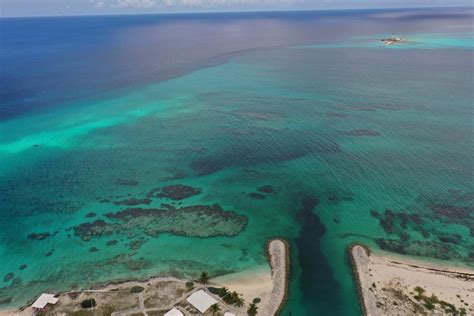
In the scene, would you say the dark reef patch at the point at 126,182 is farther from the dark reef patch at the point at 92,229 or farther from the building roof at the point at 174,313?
the building roof at the point at 174,313

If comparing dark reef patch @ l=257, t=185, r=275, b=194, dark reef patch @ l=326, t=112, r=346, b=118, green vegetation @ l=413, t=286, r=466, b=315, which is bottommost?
green vegetation @ l=413, t=286, r=466, b=315

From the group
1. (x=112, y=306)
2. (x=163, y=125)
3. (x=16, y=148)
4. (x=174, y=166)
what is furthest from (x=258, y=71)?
(x=112, y=306)

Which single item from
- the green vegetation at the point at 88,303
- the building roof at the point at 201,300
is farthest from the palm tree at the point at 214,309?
the green vegetation at the point at 88,303

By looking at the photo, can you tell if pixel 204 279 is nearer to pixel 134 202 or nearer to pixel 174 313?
pixel 174 313

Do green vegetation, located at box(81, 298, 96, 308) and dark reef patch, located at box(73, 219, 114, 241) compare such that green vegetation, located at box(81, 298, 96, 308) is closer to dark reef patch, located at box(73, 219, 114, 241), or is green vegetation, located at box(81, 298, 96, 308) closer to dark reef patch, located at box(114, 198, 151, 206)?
dark reef patch, located at box(73, 219, 114, 241)

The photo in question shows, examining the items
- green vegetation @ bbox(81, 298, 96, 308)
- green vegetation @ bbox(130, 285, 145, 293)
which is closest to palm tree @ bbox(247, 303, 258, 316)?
green vegetation @ bbox(130, 285, 145, 293)

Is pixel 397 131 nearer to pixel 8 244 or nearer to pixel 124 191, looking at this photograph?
pixel 124 191
